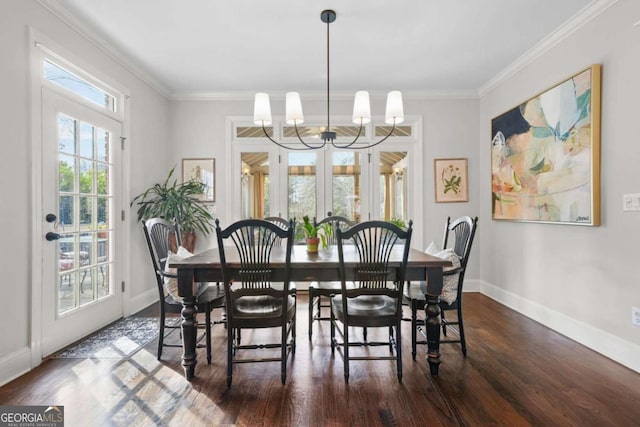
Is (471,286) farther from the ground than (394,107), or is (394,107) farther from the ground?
(394,107)

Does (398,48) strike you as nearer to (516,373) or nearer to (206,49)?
(206,49)

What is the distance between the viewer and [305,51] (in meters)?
3.15

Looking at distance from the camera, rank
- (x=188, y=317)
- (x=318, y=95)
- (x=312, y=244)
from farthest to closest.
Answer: (x=318, y=95), (x=312, y=244), (x=188, y=317)

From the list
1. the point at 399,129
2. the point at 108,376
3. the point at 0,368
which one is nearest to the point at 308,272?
the point at 108,376

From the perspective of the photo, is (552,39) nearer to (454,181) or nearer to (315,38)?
(454,181)

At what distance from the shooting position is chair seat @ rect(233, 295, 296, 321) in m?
2.00

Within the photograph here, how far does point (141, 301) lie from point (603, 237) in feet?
14.5

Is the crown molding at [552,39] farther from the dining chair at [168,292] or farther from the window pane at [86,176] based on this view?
the window pane at [86,176]

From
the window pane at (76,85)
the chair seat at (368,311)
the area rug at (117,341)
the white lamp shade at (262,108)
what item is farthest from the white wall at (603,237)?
the window pane at (76,85)

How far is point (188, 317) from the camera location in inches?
80.3

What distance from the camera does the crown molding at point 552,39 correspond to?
245cm

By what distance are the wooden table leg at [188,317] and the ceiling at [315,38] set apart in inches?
80.7

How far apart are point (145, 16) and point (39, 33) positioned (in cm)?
73

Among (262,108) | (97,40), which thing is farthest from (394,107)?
(97,40)
